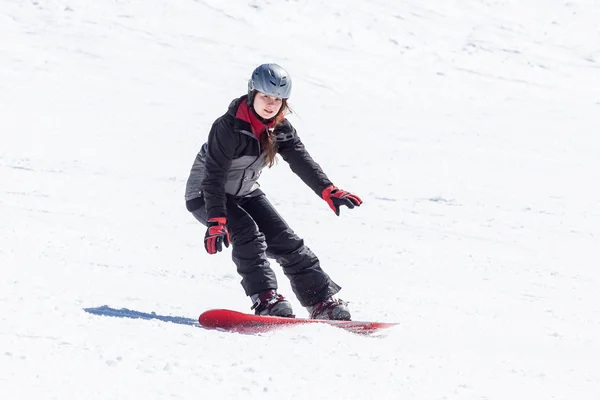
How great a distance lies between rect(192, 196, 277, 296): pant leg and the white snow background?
1.76ft

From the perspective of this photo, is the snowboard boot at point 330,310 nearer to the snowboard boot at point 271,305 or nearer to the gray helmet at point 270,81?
the snowboard boot at point 271,305

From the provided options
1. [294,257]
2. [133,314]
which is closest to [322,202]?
[294,257]

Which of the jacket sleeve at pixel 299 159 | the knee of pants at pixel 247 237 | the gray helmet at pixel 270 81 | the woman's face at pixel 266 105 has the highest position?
the gray helmet at pixel 270 81

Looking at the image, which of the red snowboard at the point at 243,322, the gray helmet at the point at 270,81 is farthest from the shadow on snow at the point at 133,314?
the gray helmet at the point at 270,81

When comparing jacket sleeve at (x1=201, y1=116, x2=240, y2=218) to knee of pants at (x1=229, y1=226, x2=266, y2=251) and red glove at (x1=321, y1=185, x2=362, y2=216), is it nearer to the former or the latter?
knee of pants at (x1=229, y1=226, x2=266, y2=251)

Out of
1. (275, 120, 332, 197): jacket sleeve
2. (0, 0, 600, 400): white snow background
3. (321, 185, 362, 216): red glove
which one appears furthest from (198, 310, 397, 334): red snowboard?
(275, 120, 332, 197): jacket sleeve

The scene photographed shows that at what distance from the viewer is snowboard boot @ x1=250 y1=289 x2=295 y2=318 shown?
4.45 meters

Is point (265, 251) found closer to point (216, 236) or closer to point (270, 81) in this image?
point (216, 236)

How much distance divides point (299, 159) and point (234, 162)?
47cm

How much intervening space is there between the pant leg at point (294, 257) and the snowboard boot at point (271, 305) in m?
0.26

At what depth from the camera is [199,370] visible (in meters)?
3.04

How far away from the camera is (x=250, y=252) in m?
4.50

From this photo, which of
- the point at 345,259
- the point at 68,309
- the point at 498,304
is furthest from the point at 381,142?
the point at 68,309

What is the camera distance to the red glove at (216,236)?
13.6 feet
